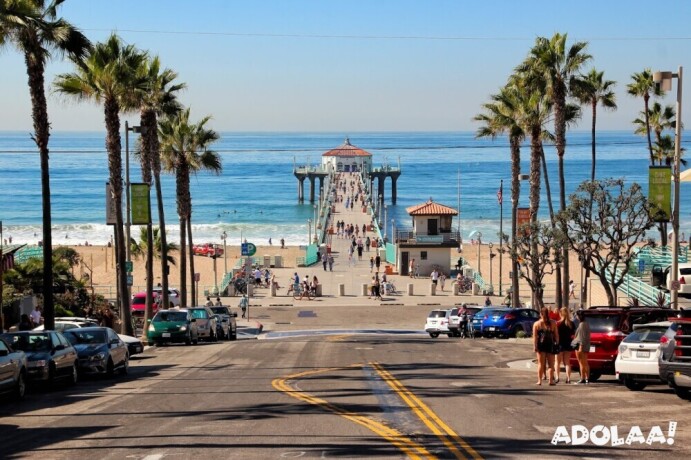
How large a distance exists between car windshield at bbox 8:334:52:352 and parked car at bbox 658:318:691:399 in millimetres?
12096

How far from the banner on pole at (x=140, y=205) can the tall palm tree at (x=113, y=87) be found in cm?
109

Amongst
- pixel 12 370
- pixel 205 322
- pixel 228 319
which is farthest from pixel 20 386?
pixel 228 319

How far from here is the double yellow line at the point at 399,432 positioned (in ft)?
40.7

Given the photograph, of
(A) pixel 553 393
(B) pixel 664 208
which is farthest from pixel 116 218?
(A) pixel 553 393

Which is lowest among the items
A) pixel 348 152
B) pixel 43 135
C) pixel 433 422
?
pixel 433 422

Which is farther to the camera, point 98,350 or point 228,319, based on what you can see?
point 228,319

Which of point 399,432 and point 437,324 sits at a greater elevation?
point 399,432

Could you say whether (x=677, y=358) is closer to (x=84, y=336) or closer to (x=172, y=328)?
(x=84, y=336)

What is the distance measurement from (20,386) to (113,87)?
62.7 ft

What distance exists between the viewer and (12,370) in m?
19.0

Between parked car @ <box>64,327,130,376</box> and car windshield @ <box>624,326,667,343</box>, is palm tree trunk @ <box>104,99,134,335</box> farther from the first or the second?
car windshield @ <box>624,326,667,343</box>

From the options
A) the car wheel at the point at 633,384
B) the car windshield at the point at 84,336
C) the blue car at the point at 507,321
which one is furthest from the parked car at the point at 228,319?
the car wheel at the point at 633,384

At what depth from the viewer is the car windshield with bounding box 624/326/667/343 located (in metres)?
19.2

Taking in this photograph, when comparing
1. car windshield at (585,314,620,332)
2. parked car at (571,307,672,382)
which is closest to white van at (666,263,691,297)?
parked car at (571,307,672,382)
